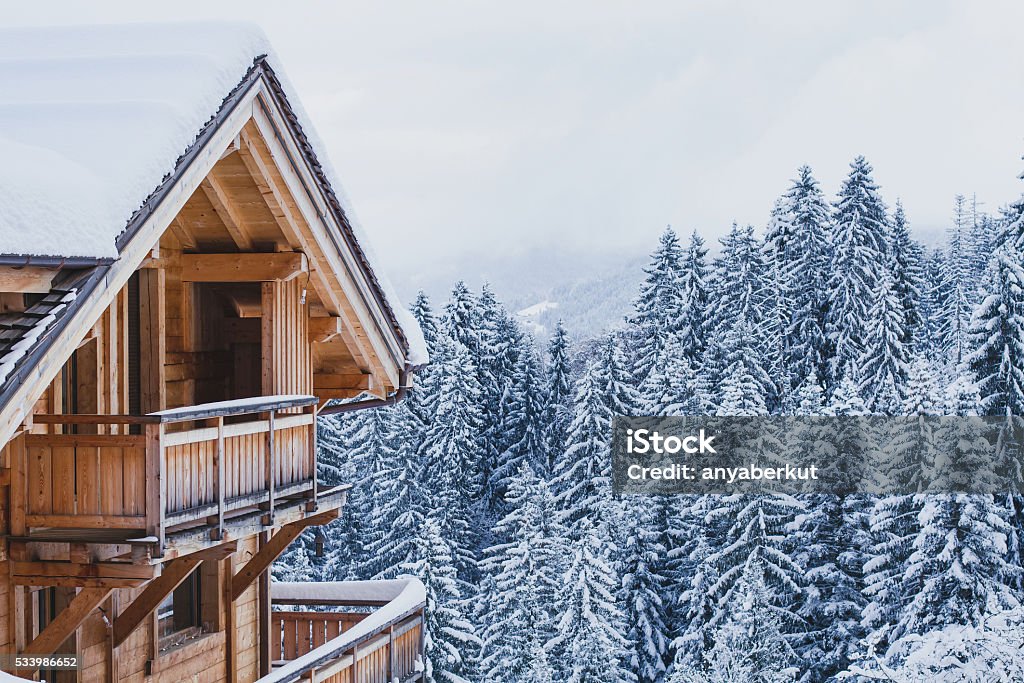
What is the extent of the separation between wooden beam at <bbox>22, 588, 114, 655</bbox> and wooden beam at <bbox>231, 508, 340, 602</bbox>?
8.77 ft

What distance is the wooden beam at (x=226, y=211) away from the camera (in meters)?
10.6

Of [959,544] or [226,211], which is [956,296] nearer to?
[959,544]

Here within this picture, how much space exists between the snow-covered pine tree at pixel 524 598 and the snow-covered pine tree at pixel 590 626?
79cm

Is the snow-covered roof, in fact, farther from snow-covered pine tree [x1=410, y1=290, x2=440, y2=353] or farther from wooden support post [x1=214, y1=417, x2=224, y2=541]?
snow-covered pine tree [x1=410, y1=290, x2=440, y2=353]

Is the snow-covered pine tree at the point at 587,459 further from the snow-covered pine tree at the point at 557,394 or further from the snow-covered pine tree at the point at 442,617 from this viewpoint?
the snow-covered pine tree at the point at 442,617

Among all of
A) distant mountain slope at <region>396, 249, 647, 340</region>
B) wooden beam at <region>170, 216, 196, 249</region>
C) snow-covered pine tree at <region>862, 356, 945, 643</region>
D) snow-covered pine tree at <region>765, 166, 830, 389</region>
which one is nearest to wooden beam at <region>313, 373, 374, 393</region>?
wooden beam at <region>170, 216, 196, 249</region>

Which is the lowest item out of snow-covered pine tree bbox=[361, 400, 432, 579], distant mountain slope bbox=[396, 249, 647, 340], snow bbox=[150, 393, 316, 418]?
snow-covered pine tree bbox=[361, 400, 432, 579]

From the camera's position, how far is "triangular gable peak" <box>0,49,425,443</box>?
8969 mm

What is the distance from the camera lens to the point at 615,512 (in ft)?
178

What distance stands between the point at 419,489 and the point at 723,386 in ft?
46.4

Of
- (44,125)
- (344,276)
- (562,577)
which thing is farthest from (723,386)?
(44,125)

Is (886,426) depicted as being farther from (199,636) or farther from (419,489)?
(199,636)

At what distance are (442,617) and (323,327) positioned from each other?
36.0 m

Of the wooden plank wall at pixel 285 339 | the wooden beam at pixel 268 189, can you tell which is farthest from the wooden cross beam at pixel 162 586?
the wooden beam at pixel 268 189
